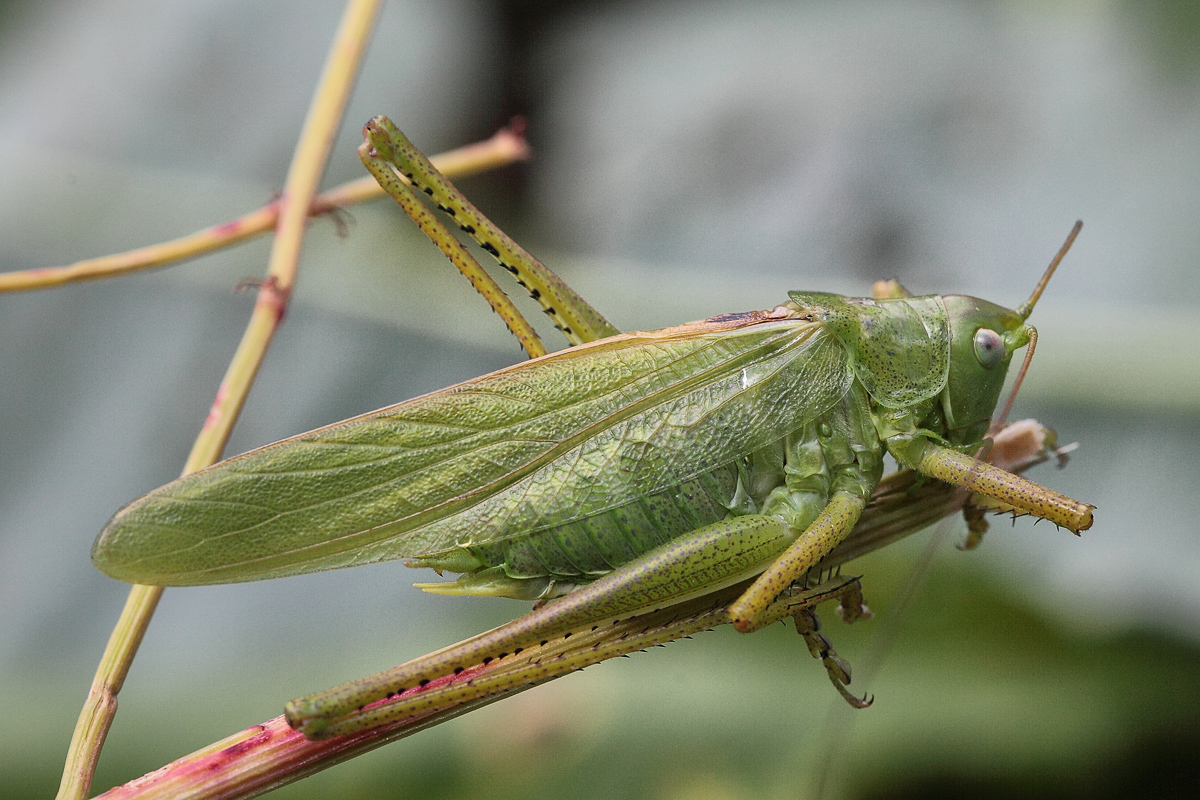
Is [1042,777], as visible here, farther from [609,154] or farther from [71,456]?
[71,456]

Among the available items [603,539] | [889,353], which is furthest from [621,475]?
[889,353]

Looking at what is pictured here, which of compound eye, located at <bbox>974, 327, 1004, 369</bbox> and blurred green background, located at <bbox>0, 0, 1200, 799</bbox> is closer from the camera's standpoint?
compound eye, located at <bbox>974, 327, 1004, 369</bbox>

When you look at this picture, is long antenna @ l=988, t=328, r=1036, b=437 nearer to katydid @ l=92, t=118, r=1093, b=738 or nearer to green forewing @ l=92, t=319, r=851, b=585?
katydid @ l=92, t=118, r=1093, b=738

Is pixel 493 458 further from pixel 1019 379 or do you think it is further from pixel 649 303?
pixel 649 303

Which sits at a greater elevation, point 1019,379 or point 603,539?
point 603,539

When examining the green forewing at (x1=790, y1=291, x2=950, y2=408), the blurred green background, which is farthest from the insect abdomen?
the blurred green background
